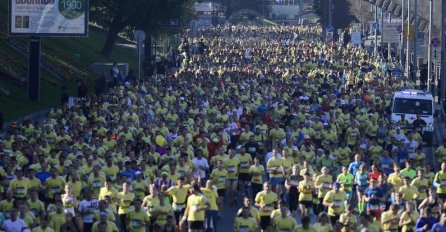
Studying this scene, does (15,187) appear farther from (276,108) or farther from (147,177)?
(276,108)

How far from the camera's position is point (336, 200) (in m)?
23.9

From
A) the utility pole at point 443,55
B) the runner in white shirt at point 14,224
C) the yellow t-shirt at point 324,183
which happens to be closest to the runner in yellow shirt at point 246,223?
the runner in white shirt at point 14,224

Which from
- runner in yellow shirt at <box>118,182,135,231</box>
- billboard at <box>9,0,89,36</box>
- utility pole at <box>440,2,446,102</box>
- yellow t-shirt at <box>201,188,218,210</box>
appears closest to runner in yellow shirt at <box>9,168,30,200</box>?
runner in yellow shirt at <box>118,182,135,231</box>

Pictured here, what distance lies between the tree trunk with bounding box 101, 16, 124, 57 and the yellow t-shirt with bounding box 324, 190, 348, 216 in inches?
1717

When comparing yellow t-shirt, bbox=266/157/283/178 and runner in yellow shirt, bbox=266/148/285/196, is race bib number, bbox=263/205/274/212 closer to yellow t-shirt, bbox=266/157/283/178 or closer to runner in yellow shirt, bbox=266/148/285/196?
runner in yellow shirt, bbox=266/148/285/196

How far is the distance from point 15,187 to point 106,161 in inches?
99.1

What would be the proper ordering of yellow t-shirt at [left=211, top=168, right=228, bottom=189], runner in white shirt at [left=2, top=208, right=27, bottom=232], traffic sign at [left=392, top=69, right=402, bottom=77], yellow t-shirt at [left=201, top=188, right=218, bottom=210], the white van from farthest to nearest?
traffic sign at [left=392, top=69, right=402, bottom=77] → the white van → yellow t-shirt at [left=211, top=168, right=228, bottom=189] → yellow t-shirt at [left=201, top=188, right=218, bottom=210] → runner in white shirt at [left=2, top=208, right=27, bottom=232]

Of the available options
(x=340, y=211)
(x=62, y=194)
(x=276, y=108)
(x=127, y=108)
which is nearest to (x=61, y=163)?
(x=62, y=194)

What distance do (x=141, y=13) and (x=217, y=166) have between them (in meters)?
38.2

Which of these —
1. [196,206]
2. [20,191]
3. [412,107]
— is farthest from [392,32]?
[196,206]

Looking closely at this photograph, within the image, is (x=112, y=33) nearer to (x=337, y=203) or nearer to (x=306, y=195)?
(x=306, y=195)

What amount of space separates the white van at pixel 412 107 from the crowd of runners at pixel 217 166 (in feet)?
2.72

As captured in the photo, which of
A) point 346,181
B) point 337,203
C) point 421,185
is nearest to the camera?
point 337,203

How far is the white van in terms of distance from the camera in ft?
133
